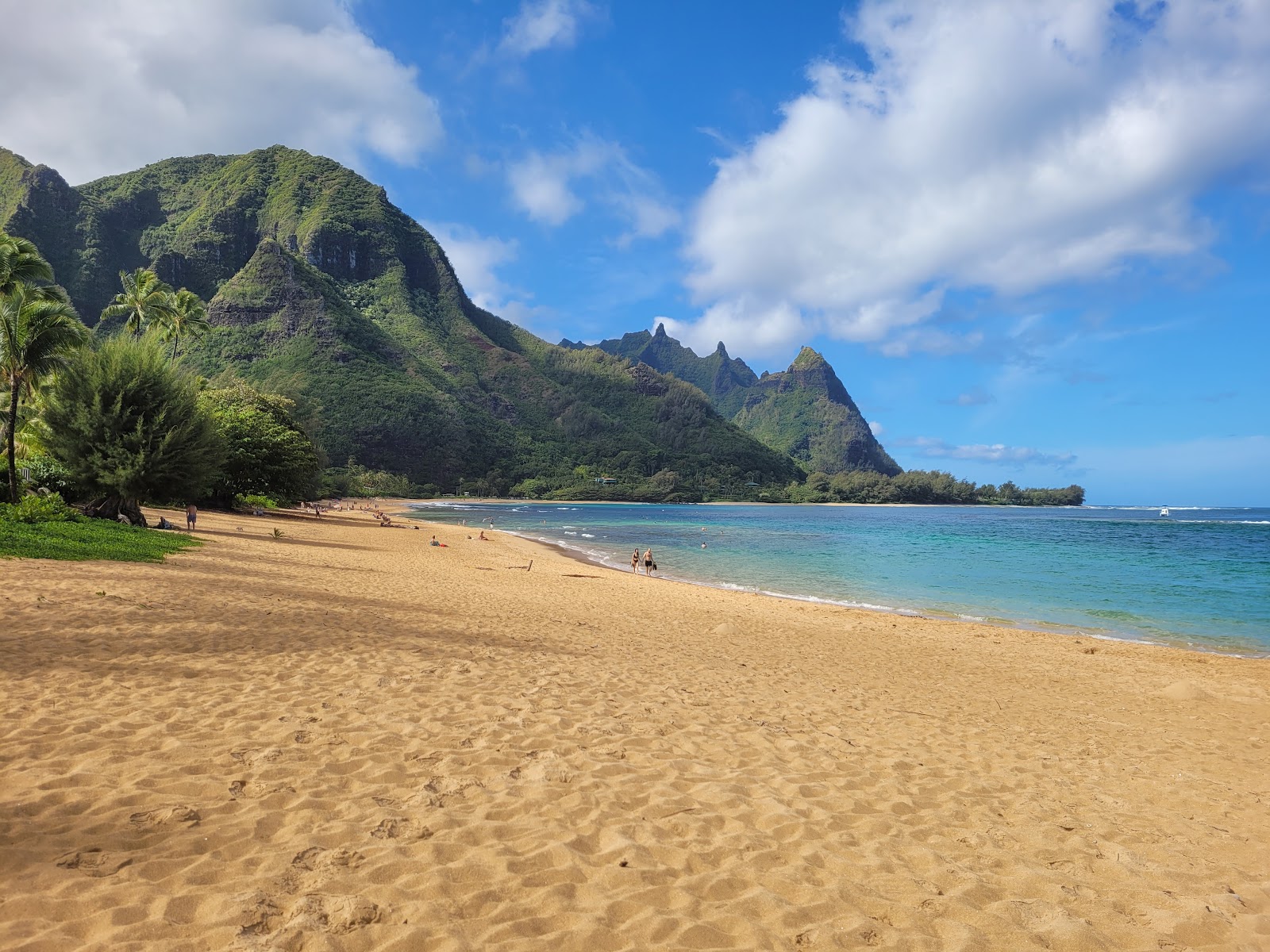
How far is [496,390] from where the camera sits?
183m

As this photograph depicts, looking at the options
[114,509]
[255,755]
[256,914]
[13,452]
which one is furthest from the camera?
[114,509]

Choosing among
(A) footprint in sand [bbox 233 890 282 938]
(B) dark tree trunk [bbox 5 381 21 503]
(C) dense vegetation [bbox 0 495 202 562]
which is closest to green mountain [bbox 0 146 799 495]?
(B) dark tree trunk [bbox 5 381 21 503]

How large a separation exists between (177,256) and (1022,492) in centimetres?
25742

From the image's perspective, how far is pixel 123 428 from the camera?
2100 centimetres

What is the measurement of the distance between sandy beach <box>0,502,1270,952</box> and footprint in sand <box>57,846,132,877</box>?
0.02 m

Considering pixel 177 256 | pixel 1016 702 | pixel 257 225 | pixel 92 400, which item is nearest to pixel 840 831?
pixel 1016 702

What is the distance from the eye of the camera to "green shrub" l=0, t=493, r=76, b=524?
16.2 m

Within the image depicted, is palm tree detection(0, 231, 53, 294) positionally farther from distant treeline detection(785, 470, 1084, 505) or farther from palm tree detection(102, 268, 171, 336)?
distant treeline detection(785, 470, 1084, 505)

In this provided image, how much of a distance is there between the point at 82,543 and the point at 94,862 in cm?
1516

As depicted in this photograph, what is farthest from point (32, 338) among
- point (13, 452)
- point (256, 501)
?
point (256, 501)

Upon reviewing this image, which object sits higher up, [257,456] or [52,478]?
[257,456]

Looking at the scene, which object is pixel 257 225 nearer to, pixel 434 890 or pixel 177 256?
pixel 177 256

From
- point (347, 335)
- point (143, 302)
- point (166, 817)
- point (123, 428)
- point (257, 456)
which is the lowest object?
point (166, 817)

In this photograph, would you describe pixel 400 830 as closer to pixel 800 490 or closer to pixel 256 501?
pixel 256 501
